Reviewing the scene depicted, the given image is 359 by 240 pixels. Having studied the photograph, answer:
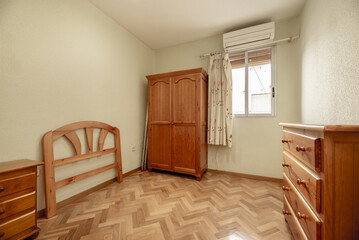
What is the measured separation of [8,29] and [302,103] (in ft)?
11.8

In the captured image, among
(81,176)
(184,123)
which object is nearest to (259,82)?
(184,123)

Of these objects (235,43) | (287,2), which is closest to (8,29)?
(235,43)

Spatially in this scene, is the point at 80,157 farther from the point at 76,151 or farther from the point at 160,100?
the point at 160,100

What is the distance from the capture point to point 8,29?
1.39 metres

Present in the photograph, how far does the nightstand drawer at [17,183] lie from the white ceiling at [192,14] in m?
2.35

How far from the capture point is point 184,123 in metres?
2.66

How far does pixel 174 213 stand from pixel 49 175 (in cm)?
141

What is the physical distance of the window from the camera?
2.55 metres

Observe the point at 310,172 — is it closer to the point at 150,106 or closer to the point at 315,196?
the point at 315,196

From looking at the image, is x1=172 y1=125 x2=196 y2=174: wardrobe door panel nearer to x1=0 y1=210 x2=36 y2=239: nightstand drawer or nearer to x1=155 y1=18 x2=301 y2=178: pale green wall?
x1=155 y1=18 x2=301 y2=178: pale green wall

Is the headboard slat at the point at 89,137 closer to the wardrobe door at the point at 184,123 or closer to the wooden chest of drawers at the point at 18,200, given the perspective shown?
the wooden chest of drawers at the point at 18,200

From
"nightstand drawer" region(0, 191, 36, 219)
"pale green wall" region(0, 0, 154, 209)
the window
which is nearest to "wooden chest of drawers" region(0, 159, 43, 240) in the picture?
"nightstand drawer" region(0, 191, 36, 219)

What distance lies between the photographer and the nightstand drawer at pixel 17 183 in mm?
1116

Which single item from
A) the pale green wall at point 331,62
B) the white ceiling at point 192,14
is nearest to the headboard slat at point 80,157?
the white ceiling at point 192,14
